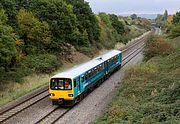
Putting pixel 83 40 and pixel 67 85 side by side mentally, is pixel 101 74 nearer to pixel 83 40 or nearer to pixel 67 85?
pixel 67 85

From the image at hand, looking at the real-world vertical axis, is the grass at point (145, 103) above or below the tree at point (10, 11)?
below

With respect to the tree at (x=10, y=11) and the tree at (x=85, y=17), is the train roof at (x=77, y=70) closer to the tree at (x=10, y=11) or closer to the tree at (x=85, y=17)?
the tree at (x=10, y=11)

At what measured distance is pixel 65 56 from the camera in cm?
5222

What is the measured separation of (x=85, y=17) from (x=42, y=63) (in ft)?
75.6

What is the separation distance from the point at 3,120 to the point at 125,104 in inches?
292

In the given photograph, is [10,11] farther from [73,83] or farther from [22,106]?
[73,83]

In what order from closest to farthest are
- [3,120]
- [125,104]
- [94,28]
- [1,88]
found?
1. [125,104]
2. [3,120]
3. [1,88]
4. [94,28]

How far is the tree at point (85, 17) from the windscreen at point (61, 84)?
35.0 metres

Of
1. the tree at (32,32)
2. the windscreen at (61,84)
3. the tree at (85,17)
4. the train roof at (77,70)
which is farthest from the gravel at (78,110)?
the tree at (85,17)

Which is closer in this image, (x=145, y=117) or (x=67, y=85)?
(x=145, y=117)

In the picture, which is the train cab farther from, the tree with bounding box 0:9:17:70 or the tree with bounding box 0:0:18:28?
the tree with bounding box 0:0:18:28

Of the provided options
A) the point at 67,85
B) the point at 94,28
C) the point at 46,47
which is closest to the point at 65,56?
the point at 46,47

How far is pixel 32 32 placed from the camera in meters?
43.3

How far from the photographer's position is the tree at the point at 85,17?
61375 mm
